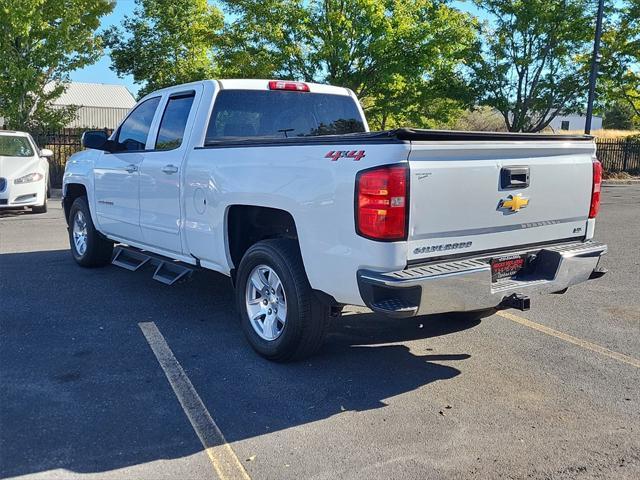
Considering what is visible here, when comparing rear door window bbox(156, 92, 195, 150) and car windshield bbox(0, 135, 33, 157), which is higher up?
rear door window bbox(156, 92, 195, 150)

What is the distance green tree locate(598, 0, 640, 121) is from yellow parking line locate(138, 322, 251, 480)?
2292cm

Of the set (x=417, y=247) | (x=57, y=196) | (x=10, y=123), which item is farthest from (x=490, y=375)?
(x=10, y=123)

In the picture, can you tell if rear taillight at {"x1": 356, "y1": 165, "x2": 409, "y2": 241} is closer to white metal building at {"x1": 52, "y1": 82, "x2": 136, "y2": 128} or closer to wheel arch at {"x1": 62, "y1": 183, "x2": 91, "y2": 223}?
wheel arch at {"x1": 62, "y1": 183, "x2": 91, "y2": 223}

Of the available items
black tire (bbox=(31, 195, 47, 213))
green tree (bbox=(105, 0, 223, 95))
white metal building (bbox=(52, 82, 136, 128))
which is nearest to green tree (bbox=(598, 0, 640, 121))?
green tree (bbox=(105, 0, 223, 95))

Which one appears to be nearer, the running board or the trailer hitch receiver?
the trailer hitch receiver

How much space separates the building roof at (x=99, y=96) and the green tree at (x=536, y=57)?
3933 centimetres

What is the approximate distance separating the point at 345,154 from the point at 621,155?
90.2 ft

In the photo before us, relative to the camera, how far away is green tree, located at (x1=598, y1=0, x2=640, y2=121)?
2344 centimetres

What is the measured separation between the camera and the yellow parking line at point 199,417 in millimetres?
3072

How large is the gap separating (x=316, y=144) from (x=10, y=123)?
17879 millimetres

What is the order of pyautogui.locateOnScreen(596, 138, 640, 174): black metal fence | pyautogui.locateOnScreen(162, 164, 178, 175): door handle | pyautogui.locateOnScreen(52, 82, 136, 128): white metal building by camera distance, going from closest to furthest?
1. pyautogui.locateOnScreen(162, 164, 178, 175): door handle
2. pyautogui.locateOnScreen(596, 138, 640, 174): black metal fence
3. pyautogui.locateOnScreen(52, 82, 136, 128): white metal building

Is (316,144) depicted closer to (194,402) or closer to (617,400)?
(194,402)

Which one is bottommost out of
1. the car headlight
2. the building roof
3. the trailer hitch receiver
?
the trailer hitch receiver

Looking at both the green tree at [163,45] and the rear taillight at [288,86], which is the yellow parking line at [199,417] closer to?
the rear taillight at [288,86]
